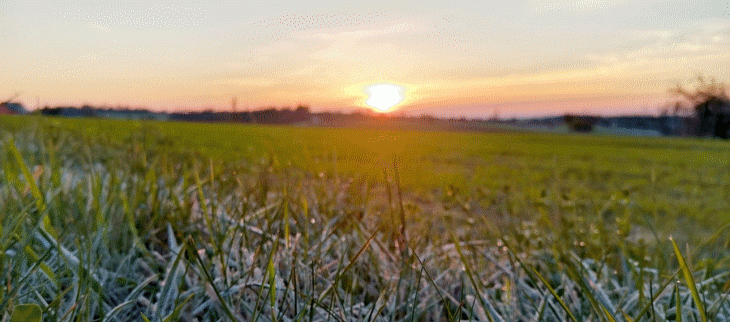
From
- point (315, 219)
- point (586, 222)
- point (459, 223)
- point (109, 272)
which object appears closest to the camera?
point (109, 272)

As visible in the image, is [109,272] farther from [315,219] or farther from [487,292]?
[487,292]

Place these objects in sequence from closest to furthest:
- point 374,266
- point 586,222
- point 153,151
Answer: point 374,266
point 586,222
point 153,151

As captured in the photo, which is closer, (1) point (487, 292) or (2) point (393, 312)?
(2) point (393, 312)

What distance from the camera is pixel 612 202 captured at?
2209 millimetres

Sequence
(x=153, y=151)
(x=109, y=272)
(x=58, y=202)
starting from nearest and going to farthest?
(x=109, y=272), (x=58, y=202), (x=153, y=151)

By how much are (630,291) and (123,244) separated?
1.52m

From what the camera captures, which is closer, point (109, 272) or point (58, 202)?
point (109, 272)

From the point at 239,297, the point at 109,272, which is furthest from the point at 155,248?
the point at 239,297

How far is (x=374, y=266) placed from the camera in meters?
1.43

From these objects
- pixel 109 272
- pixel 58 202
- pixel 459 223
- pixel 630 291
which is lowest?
pixel 459 223

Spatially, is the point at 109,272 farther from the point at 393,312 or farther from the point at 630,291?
the point at 630,291

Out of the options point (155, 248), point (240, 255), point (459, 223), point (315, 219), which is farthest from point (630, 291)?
point (459, 223)

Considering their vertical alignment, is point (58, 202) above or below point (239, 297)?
above

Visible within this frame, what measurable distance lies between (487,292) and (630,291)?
51 centimetres
